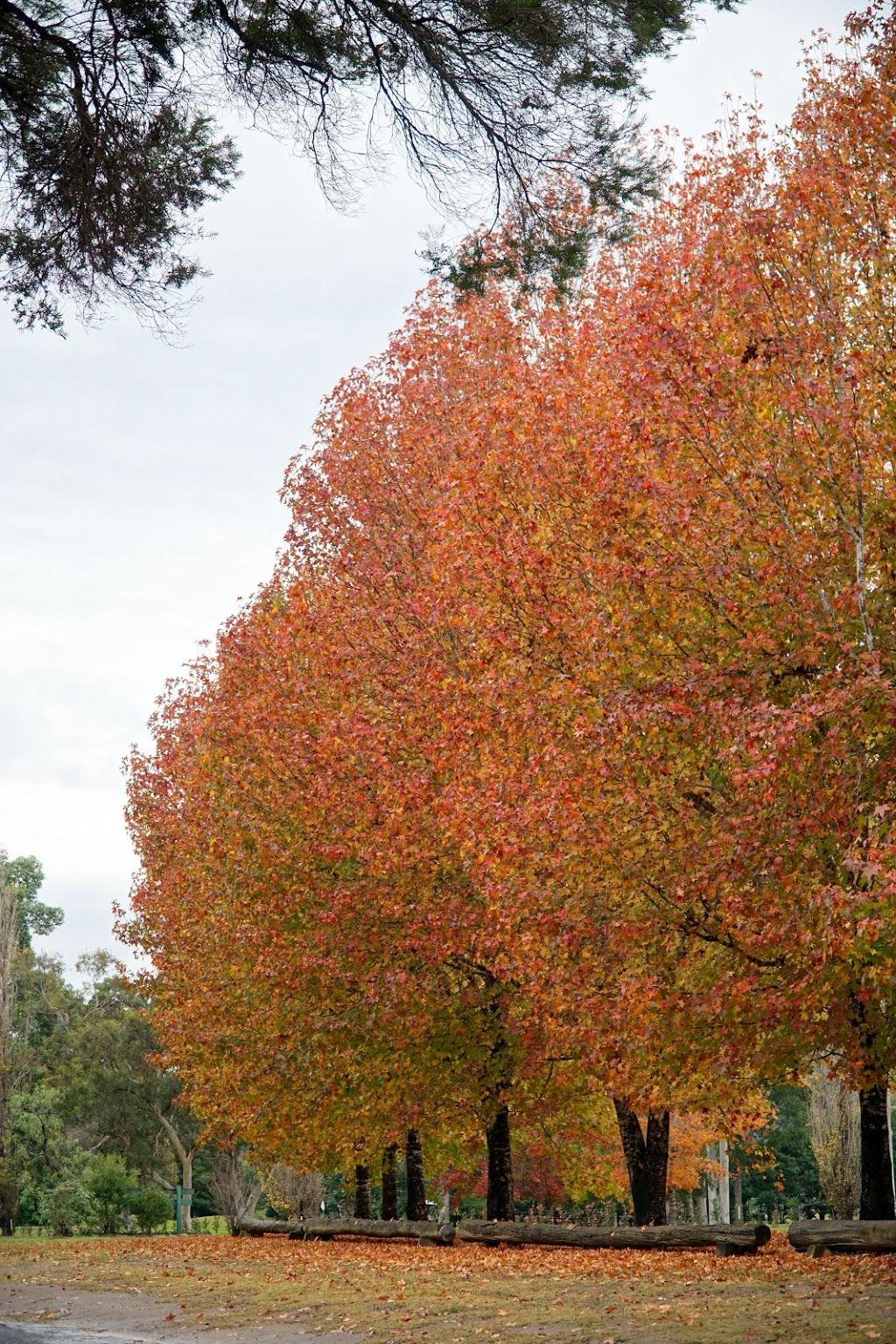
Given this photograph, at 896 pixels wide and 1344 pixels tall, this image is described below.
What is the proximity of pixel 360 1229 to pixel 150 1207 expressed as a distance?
29.5m

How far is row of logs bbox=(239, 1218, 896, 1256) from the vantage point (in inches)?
618

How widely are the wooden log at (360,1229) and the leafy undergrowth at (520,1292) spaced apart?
0.67m

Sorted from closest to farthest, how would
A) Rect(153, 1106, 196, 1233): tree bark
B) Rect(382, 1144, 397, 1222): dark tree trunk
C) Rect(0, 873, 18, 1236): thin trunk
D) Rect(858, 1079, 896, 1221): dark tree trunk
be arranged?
Rect(858, 1079, 896, 1221): dark tree trunk
Rect(382, 1144, 397, 1222): dark tree trunk
Rect(0, 873, 18, 1236): thin trunk
Rect(153, 1106, 196, 1233): tree bark

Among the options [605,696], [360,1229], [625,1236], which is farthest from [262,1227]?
[605,696]

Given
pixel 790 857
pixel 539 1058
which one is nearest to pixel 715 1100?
pixel 539 1058

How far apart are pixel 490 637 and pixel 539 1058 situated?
7635 millimetres

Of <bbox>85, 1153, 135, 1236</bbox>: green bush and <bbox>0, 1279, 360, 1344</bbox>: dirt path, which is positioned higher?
<bbox>0, 1279, 360, 1344</bbox>: dirt path

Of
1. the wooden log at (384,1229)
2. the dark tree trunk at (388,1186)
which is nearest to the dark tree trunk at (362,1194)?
the dark tree trunk at (388,1186)

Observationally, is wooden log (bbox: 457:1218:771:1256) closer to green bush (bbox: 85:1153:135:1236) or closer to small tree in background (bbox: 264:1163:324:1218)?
small tree in background (bbox: 264:1163:324:1218)

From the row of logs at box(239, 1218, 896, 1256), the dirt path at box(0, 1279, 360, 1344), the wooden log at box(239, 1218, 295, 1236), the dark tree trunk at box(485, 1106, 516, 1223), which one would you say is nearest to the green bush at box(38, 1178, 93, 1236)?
the wooden log at box(239, 1218, 295, 1236)

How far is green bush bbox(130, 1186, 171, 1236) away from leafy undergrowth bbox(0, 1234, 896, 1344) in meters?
31.1

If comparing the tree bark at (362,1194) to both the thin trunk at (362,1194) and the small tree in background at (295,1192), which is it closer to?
the thin trunk at (362,1194)

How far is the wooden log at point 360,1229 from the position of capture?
2177 cm

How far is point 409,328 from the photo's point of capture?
21.3 m
